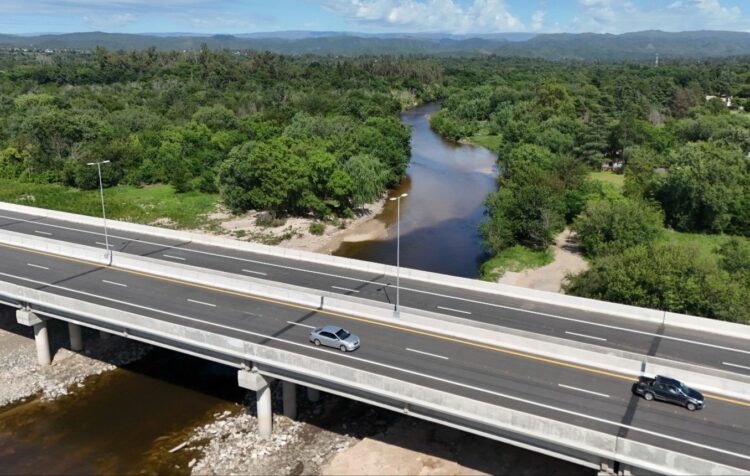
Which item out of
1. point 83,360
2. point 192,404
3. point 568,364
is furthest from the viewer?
point 83,360

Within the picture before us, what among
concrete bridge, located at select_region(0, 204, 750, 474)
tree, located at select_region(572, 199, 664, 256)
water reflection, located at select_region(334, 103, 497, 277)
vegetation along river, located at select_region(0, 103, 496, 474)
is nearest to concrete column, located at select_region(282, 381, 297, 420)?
concrete bridge, located at select_region(0, 204, 750, 474)

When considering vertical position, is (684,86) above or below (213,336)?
above

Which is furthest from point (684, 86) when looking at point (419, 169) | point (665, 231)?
point (665, 231)

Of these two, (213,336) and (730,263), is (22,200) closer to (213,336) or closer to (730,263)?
(213,336)

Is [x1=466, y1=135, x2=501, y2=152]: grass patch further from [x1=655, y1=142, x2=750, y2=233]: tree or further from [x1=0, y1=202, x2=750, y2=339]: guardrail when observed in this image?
[x1=0, y1=202, x2=750, y2=339]: guardrail

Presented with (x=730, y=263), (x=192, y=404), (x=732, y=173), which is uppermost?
(x=732, y=173)

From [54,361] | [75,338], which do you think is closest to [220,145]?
[75,338]

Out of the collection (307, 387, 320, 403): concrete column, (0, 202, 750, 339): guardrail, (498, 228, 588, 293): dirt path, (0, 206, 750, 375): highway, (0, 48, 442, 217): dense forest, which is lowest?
(307, 387, 320, 403): concrete column
